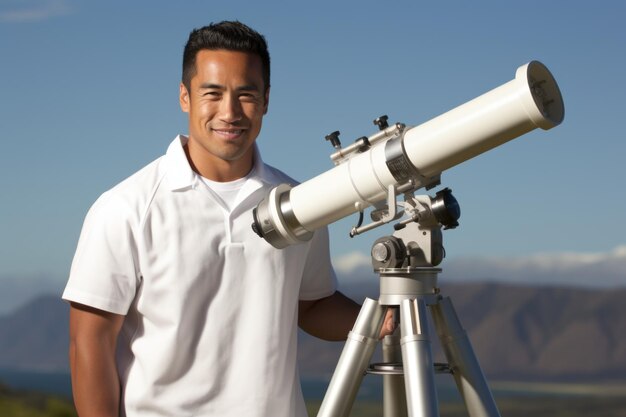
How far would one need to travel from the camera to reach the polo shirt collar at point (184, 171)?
277cm

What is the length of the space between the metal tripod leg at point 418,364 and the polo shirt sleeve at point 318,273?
760mm

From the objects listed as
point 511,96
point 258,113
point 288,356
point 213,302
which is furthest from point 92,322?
point 511,96

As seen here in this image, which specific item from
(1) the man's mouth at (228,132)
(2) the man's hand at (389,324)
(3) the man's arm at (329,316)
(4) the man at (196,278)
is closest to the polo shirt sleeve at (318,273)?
(3) the man's arm at (329,316)

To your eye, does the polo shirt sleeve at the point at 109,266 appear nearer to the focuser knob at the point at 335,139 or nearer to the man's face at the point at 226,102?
the man's face at the point at 226,102

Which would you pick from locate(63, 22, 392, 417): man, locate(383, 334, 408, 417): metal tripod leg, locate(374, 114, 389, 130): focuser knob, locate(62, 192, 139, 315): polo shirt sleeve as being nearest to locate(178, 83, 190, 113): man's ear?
locate(63, 22, 392, 417): man

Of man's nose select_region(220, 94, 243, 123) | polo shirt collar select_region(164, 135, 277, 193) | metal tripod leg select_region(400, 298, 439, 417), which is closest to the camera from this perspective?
metal tripod leg select_region(400, 298, 439, 417)

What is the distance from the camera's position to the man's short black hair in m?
2.71

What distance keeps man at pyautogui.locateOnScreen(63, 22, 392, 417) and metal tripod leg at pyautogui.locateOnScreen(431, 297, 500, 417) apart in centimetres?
64

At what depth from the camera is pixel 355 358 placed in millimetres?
2320

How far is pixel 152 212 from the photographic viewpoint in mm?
2723

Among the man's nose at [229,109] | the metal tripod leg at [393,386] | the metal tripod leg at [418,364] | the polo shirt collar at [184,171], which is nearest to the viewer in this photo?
the metal tripod leg at [418,364]

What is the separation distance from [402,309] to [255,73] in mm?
881

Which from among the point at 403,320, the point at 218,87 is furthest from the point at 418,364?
the point at 218,87

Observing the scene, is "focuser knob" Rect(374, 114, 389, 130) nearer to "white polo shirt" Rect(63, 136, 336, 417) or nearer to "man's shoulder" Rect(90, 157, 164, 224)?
"white polo shirt" Rect(63, 136, 336, 417)
